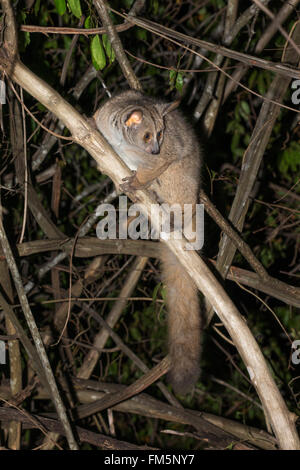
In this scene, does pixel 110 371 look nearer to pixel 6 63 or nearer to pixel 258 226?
pixel 258 226

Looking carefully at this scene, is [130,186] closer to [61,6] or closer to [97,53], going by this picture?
[97,53]

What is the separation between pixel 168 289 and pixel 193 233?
1.41 feet

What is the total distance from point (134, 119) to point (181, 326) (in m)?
1.36

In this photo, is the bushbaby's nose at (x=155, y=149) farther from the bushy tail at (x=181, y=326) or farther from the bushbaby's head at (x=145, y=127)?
the bushy tail at (x=181, y=326)

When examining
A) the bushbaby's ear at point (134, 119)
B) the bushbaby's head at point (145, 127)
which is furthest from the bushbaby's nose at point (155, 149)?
the bushbaby's ear at point (134, 119)

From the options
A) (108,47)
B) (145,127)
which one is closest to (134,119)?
(145,127)

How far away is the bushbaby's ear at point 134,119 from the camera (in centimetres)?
295

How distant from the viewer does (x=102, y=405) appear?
330cm

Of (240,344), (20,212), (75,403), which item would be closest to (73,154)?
(20,212)

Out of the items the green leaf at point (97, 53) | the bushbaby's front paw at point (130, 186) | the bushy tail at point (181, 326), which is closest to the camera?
the bushbaby's front paw at point (130, 186)

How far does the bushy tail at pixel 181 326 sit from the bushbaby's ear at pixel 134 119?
900 millimetres

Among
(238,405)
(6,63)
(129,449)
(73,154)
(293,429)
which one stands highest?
(6,63)

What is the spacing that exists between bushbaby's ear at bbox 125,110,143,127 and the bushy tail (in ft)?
2.95

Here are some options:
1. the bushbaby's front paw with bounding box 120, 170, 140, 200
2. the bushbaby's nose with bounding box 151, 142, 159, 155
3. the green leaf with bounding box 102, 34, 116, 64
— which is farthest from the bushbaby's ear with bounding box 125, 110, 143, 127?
the bushbaby's front paw with bounding box 120, 170, 140, 200
